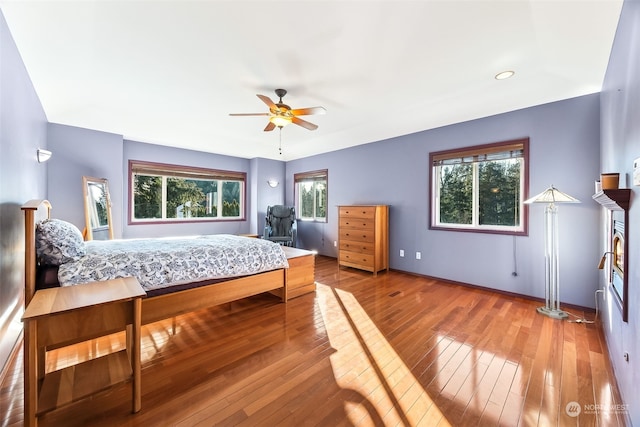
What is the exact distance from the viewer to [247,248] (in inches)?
114

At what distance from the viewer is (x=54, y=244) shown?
194 centimetres

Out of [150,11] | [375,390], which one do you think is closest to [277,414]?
[375,390]

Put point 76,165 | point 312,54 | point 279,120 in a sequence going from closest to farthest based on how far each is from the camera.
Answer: point 312,54 → point 279,120 → point 76,165

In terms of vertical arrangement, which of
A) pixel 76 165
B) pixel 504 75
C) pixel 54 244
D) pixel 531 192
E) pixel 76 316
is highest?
pixel 504 75

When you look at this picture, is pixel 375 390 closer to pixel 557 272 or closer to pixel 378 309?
pixel 378 309

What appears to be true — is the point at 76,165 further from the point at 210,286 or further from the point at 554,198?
the point at 554,198

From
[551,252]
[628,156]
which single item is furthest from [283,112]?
[551,252]

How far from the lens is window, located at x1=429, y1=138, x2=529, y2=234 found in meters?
3.38

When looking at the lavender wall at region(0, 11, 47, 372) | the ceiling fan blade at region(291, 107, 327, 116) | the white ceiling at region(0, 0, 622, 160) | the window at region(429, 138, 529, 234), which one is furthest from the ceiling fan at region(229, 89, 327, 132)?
the window at region(429, 138, 529, 234)

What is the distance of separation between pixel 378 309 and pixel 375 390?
1.33 metres

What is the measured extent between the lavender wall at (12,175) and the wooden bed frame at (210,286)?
200mm

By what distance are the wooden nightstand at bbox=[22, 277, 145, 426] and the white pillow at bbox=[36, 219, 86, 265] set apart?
0.59 meters

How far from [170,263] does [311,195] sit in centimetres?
436

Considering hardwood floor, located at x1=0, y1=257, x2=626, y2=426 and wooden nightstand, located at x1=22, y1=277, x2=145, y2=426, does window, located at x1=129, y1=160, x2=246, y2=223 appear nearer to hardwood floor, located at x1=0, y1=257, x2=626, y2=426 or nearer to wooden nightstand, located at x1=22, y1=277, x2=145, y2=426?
hardwood floor, located at x1=0, y1=257, x2=626, y2=426
